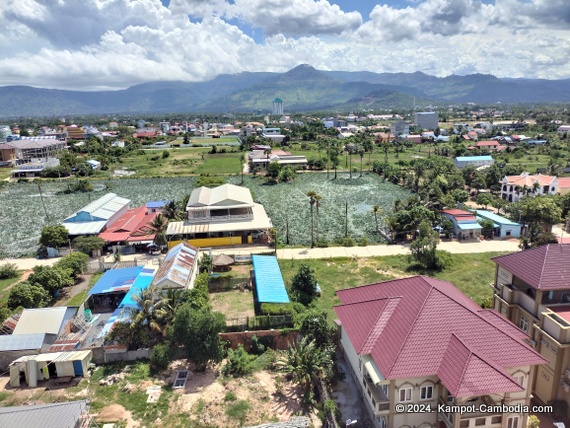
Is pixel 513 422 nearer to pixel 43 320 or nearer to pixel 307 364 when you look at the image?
pixel 307 364

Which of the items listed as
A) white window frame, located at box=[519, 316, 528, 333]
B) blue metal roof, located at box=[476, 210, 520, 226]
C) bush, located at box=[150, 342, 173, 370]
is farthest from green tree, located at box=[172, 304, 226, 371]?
blue metal roof, located at box=[476, 210, 520, 226]

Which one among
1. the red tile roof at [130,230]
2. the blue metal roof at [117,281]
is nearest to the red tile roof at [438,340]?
the blue metal roof at [117,281]

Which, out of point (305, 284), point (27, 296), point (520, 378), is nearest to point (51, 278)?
point (27, 296)

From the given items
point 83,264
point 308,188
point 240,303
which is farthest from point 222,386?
point 308,188

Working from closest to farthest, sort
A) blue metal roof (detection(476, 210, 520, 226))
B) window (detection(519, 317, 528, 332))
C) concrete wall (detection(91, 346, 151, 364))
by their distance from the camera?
window (detection(519, 317, 528, 332)) → concrete wall (detection(91, 346, 151, 364)) → blue metal roof (detection(476, 210, 520, 226))

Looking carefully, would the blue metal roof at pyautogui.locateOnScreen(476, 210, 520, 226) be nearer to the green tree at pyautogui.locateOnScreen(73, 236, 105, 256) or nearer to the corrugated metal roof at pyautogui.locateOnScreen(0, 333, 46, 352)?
the green tree at pyautogui.locateOnScreen(73, 236, 105, 256)

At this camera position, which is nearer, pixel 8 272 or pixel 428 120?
pixel 8 272
